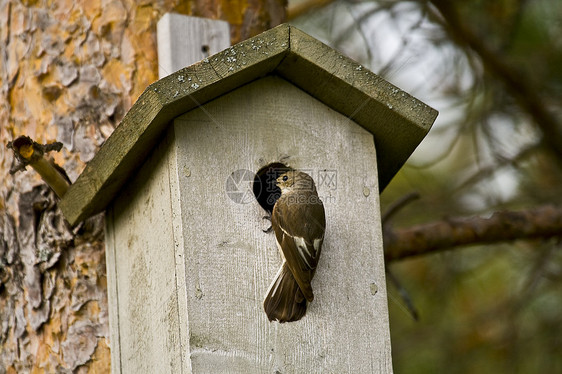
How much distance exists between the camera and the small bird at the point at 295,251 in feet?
9.42

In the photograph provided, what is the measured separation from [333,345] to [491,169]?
8.02 feet

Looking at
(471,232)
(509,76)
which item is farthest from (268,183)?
(509,76)

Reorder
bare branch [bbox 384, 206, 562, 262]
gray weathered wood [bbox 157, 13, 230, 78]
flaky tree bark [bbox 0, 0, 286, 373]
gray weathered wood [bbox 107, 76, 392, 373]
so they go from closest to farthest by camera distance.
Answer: gray weathered wood [bbox 107, 76, 392, 373], flaky tree bark [bbox 0, 0, 286, 373], gray weathered wood [bbox 157, 13, 230, 78], bare branch [bbox 384, 206, 562, 262]

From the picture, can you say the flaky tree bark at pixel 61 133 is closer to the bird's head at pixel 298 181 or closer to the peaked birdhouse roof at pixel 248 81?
the peaked birdhouse roof at pixel 248 81

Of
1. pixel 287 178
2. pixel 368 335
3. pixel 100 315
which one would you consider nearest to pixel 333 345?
pixel 368 335

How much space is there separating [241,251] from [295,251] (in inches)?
7.5

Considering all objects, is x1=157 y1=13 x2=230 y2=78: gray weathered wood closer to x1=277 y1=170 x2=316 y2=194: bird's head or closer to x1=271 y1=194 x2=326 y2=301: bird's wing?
x1=277 y1=170 x2=316 y2=194: bird's head

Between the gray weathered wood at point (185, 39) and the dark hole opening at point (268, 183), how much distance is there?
664 millimetres

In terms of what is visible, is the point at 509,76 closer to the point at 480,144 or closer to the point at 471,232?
the point at 480,144

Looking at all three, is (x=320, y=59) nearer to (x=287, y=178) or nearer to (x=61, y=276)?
(x=287, y=178)

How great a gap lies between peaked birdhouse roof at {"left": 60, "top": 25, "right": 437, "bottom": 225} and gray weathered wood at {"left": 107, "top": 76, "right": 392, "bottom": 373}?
0.19ft

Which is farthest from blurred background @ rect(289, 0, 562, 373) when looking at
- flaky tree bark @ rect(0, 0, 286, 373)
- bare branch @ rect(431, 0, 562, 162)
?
flaky tree bark @ rect(0, 0, 286, 373)

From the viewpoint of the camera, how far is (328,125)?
3219 mm

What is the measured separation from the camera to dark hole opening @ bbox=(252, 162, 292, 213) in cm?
316
